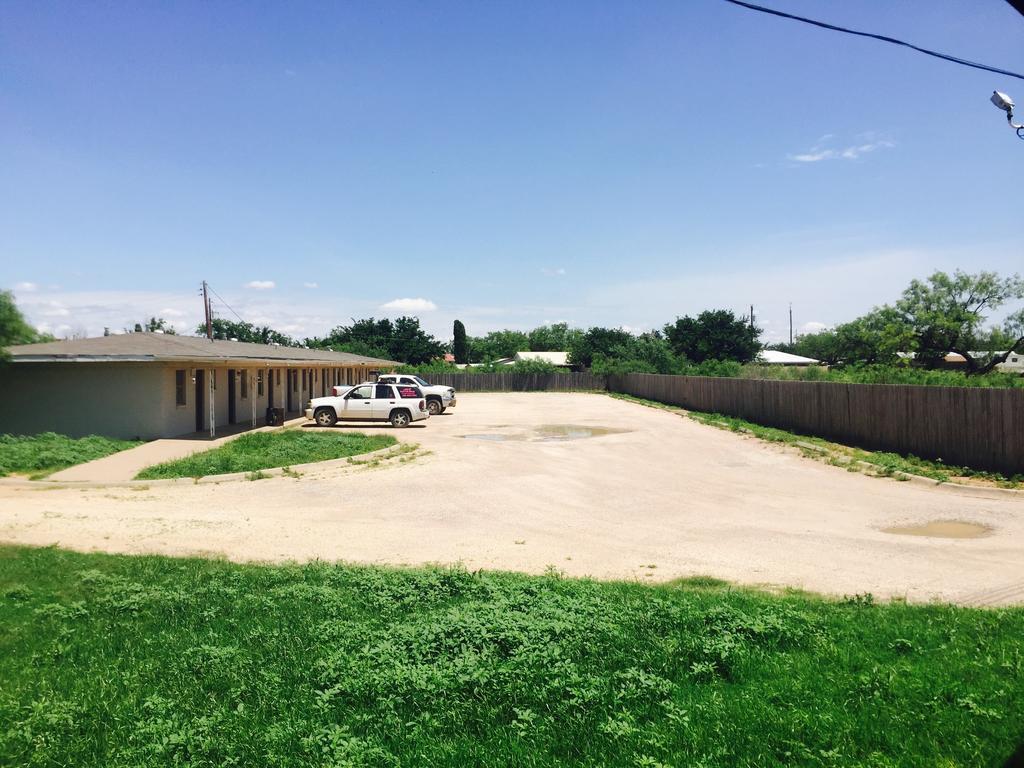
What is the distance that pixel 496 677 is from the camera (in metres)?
5.09

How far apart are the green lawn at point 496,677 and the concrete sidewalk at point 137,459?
32.3 ft

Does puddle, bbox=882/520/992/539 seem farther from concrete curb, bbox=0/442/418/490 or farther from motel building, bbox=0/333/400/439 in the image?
motel building, bbox=0/333/400/439

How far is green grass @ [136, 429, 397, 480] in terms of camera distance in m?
16.5

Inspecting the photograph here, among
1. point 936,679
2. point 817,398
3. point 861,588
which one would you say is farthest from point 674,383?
point 936,679

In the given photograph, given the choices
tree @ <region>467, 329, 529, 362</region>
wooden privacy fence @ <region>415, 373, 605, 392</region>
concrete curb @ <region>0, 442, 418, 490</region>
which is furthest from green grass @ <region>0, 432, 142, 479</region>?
tree @ <region>467, 329, 529, 362</region>

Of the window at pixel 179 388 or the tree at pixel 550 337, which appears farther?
the tree at pixel 550 337

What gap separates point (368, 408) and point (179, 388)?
7011 millimetres

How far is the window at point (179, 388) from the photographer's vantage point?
76.5ft

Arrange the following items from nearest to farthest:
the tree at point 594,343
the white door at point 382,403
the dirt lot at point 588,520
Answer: the dirt lot at point 588,520 → the white door at point 382,403 → the tree at point 594,343

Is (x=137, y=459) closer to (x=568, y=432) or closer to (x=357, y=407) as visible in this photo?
(x=357, y=407)

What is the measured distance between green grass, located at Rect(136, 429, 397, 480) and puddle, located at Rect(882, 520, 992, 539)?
1279cm

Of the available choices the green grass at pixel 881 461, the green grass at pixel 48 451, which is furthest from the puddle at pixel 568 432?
the green grass at pixel 48 451

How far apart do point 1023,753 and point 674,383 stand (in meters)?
40.3

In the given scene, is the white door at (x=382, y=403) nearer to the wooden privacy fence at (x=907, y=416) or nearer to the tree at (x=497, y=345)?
the wooden privacy fence at (x=907, y=416)
